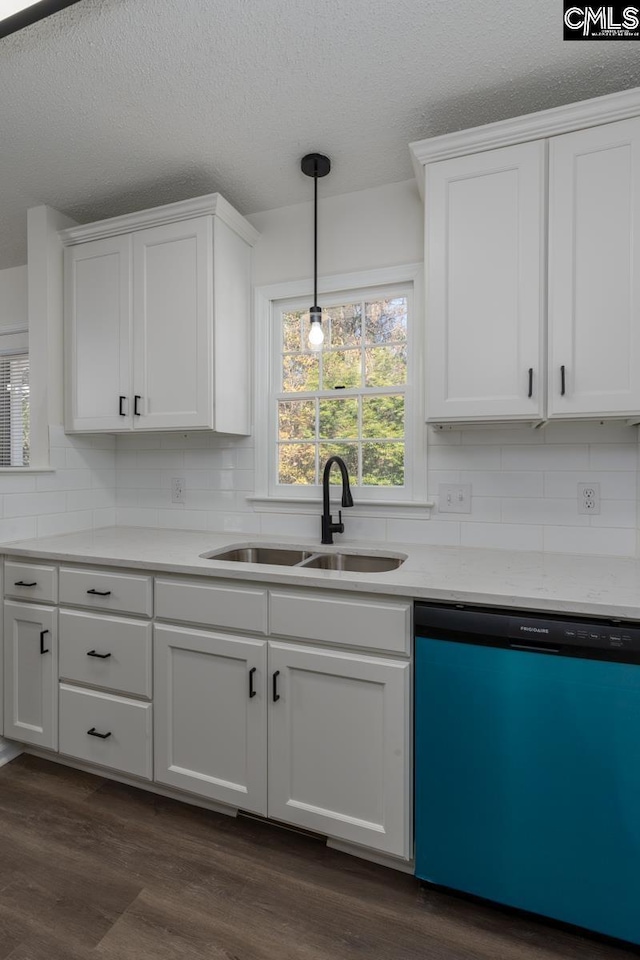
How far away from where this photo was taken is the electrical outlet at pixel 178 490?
273 centimetres

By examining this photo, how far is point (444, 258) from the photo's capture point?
1.82 m

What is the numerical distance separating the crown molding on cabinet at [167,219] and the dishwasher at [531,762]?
1.97m

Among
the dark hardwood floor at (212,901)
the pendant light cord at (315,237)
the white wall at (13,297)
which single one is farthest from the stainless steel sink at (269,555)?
the white wall at (13,297)

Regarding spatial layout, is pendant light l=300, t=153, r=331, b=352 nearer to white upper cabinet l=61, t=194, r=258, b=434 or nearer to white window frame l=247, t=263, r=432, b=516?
white window frame l=247, t=263, r=432, b=516

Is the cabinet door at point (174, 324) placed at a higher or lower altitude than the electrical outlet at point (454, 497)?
higher

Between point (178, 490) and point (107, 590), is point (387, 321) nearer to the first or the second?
point (178, 490)

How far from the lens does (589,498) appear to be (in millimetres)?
1964

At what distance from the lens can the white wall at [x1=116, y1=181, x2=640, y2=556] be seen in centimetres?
195

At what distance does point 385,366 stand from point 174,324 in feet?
3.37

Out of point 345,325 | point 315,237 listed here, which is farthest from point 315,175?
point 345,325

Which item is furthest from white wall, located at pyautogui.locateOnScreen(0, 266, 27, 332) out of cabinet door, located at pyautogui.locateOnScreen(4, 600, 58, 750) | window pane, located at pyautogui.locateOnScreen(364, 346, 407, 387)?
window pane, located at pyautogui.locateOnScreen(364, 346, 407, 387)

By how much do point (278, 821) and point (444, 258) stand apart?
7.14ft

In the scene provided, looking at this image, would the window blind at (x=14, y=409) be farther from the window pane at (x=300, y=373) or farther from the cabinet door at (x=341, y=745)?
the cabinet door at (x=341, y=745)

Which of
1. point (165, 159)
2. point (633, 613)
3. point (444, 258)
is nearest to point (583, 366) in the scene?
point (444, 258)
